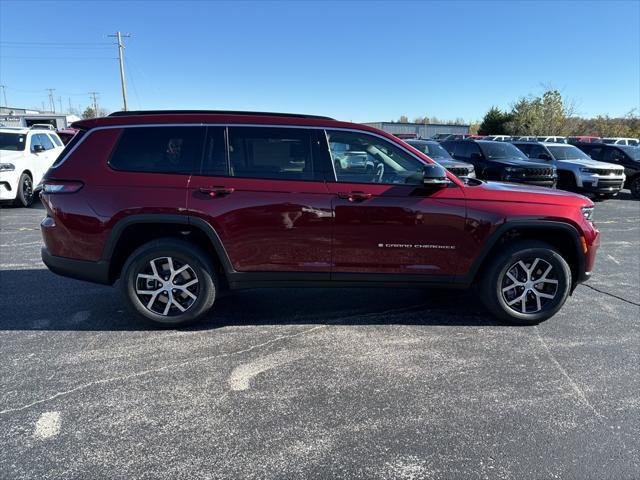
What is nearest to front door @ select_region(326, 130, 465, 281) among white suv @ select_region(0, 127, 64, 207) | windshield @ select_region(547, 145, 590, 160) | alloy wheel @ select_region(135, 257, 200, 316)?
alloy wheel @ select_region(135, 257, 200, 316)

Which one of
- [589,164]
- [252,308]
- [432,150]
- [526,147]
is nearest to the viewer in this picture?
[252,308]

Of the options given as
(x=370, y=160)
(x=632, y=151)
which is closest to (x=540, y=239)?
(x=370, y=160)

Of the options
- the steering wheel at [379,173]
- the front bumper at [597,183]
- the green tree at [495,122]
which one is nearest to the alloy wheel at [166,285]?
the steering wheel at [379,173]

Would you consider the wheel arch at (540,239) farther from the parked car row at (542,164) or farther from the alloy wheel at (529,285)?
the parked car row at (542,164)

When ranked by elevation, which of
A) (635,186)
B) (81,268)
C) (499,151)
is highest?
(499,151)

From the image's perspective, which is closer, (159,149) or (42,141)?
(159,149)

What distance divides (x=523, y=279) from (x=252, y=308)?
8.84ft

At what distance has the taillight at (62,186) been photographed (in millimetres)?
3818

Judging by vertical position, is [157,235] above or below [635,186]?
above

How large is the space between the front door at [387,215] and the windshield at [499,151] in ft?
33.3

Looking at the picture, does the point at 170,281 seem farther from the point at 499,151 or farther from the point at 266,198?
the point at 499,151

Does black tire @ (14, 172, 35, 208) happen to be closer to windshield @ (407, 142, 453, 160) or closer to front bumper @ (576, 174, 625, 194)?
windshield @ (407, 142, 453, 160)

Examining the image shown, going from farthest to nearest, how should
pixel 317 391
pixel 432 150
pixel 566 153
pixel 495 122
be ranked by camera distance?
pixel 495 122, pixel 566 153, pixel 432 150, pixel 317 391

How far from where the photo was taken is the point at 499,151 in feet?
44.0
